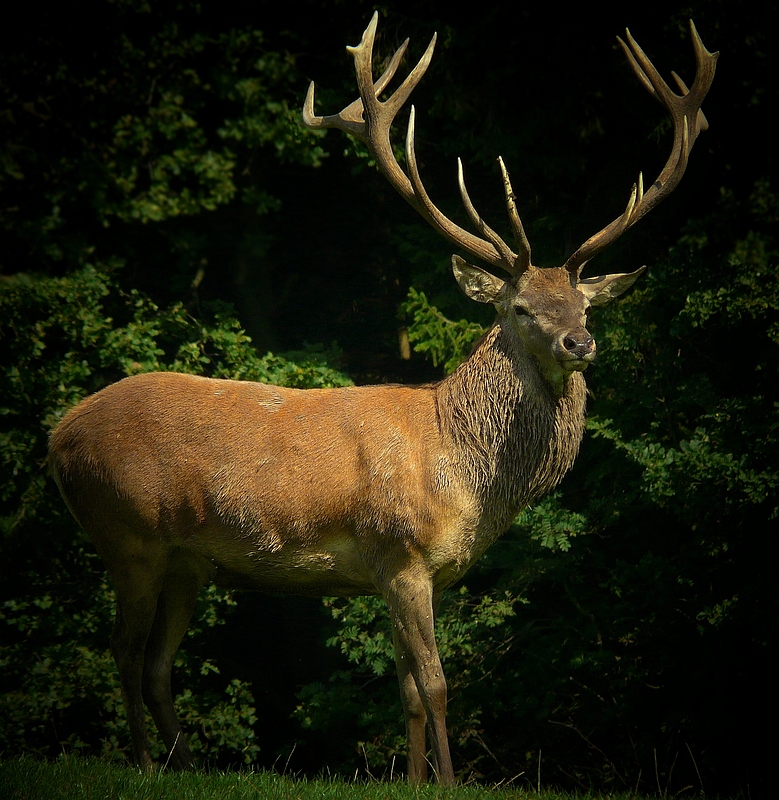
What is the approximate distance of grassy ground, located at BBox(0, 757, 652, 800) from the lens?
12.7ft

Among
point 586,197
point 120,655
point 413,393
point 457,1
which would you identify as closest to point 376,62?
point 457,1

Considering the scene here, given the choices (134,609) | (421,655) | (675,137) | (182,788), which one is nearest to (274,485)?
(134,609)

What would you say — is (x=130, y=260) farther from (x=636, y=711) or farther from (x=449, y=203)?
(x=636, y=711)

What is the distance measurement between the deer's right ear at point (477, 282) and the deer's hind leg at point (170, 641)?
1982mm

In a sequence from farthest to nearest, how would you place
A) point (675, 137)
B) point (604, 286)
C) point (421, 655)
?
point (675, 137) → point (604, 286) → point (421, 655)

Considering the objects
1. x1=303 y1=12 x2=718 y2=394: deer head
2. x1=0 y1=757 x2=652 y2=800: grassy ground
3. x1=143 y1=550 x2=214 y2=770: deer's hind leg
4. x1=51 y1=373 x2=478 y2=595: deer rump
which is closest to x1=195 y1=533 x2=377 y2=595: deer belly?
x1=51 y1=373 x2=478 y2=595: deer rump

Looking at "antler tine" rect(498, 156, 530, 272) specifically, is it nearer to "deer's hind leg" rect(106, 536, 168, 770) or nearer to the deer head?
the deer head

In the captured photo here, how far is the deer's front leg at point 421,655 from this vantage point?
4.51m

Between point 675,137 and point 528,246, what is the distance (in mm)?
1276

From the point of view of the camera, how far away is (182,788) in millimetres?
4016

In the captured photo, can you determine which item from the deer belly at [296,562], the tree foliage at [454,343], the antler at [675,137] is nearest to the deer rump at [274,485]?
the deer belly at [296,562]

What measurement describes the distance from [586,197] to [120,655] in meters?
5.24

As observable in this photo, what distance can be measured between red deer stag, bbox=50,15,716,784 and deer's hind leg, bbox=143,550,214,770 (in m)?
0.02

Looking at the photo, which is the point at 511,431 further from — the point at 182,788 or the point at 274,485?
the point at 182,788
